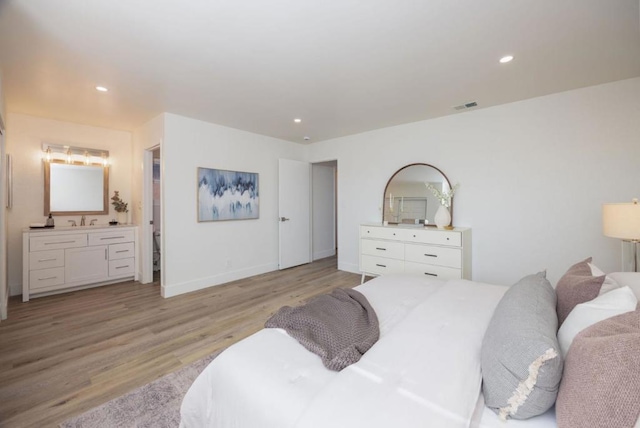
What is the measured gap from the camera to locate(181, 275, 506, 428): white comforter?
0.82 m

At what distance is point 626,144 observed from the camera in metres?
2.62

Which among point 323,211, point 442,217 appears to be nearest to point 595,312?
point 442,217

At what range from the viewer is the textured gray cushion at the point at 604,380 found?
0.66 m

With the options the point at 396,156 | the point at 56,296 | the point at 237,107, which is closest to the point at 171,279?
the point at 56,296

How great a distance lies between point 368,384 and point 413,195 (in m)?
3.42

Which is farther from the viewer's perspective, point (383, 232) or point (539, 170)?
point (383, 232)

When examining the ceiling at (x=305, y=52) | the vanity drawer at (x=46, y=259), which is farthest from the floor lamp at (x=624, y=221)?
the vanity drawer at (x=46, y=259)

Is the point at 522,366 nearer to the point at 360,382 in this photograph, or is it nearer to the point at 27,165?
the point at 360,382

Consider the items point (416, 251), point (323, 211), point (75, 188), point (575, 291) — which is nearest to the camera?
point (575, 291)

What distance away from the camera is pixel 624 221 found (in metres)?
1.97

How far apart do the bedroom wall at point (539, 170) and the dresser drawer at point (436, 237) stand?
482 millimetres

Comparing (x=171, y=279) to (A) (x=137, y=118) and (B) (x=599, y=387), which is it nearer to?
(A) (x=137, y=118)

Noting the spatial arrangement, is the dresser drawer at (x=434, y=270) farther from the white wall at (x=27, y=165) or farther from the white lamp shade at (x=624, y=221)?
the white wall at (x=27, y=165)

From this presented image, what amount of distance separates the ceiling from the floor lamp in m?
1.25
